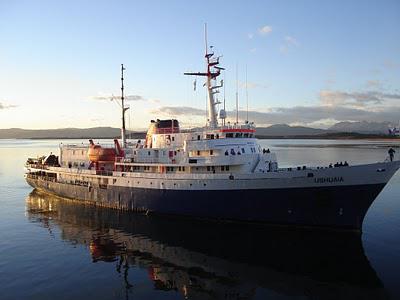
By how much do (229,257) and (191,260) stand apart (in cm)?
217

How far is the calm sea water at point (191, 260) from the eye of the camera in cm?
1677

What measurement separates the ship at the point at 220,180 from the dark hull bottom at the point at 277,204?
6cm

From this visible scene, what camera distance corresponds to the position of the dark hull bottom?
23281 mm

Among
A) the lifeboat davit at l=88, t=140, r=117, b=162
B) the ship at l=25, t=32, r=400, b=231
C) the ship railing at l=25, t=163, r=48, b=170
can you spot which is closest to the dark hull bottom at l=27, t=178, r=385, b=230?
the ship at l=25, t=32, r=400, b=231

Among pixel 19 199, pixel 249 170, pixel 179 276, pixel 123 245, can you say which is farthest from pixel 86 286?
pixel 19 199

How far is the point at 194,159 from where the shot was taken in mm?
27672

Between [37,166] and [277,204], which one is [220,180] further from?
[37,166]

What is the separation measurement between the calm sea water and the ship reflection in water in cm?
5

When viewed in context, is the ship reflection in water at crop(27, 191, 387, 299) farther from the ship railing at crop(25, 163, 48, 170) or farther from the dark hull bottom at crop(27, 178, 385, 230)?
the ship railing at crop(25, 163, 48, 170)

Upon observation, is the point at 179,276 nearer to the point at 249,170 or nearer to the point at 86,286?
the point at 86,286

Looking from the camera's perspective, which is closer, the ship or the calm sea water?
the calm sea water

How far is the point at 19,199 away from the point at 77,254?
2240cm

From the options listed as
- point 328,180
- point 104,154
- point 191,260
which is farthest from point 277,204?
point 104,154

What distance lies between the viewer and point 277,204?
80.7 feet
